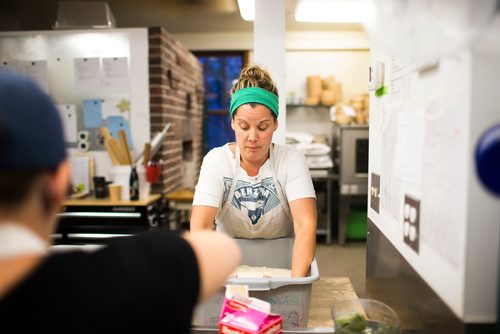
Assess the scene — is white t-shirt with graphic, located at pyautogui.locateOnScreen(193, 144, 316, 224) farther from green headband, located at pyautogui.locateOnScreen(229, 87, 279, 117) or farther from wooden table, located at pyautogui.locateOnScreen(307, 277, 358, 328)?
wooden table, located at pyautogui.locateOnScreen(307, 277, 358, 328)

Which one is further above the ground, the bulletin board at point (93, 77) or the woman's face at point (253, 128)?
the bulletin board at point (93, 77)

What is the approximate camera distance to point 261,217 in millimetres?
1735

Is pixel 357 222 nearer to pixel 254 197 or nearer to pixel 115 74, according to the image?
pixel 115 74

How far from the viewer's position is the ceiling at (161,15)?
4.48 meters

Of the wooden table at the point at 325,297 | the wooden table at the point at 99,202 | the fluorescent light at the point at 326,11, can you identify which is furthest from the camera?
the wooden table at the point at 99,202

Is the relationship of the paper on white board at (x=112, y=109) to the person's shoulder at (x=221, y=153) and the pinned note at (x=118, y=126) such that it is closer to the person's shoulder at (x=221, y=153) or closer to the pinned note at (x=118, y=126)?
the pinned note at (x=118, y=126)

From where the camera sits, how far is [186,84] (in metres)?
4.88

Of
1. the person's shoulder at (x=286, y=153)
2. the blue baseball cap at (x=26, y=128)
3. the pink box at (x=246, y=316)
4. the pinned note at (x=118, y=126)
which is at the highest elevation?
the pinned note at (x=118, y=126)

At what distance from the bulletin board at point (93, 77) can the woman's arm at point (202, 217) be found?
2.31 metres

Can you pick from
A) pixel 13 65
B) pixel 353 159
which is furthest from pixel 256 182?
pixel 353 159

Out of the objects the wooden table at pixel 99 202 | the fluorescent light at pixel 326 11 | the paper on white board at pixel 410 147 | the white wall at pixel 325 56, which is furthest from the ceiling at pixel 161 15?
the paper on white board at pixel 410 147

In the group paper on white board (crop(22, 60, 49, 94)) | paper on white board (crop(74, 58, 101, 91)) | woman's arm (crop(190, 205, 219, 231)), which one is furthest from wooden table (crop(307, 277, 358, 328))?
paper on white board (crop(22, 60, 49, 94))

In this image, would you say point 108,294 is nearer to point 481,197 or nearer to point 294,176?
point 481,197

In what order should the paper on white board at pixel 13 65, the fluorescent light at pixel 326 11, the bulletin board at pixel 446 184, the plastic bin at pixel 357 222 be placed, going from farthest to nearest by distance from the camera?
the plastic bin at pixel 357 222, the paper on white board at pixel 13 65, the fluorescent light at pixel 326 11, the bulletin board at pixel 446 184
